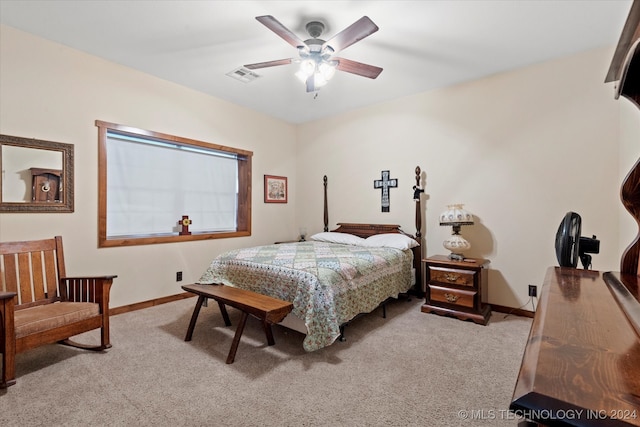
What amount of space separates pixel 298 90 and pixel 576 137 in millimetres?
3021

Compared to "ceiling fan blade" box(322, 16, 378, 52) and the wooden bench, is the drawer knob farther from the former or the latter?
"ceiling fan blade" box(322, 16, 378, 52)

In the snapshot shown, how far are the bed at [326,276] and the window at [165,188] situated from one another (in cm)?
117

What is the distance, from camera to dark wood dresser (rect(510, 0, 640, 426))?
0.37 meters

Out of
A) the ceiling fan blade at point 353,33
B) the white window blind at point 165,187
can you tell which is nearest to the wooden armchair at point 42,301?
the white window blind at point 165,187

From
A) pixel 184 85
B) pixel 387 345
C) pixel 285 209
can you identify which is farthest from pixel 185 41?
pixel 387 345

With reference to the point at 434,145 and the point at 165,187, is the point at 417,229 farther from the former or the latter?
the point at 165,187

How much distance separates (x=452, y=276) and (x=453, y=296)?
7.9 inches

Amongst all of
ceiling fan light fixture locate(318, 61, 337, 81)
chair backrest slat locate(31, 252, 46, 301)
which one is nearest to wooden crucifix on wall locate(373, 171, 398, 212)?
ceiling fan light fixture locate(318, 61, 337, 81)

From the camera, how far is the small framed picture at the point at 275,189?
4.81 m

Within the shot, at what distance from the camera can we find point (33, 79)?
8.84 ft

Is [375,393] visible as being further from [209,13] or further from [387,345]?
[209,13]

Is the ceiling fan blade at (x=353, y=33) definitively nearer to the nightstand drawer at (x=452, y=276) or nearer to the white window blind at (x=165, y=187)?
the nightstand drawer at (x=452, y=276)

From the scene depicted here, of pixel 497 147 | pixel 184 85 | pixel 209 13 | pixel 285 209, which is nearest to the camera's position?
pixel 209 13

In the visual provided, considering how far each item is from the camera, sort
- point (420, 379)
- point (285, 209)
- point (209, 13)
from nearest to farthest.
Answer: point (420, 379)
point (209, 13)
point (285, 209)
